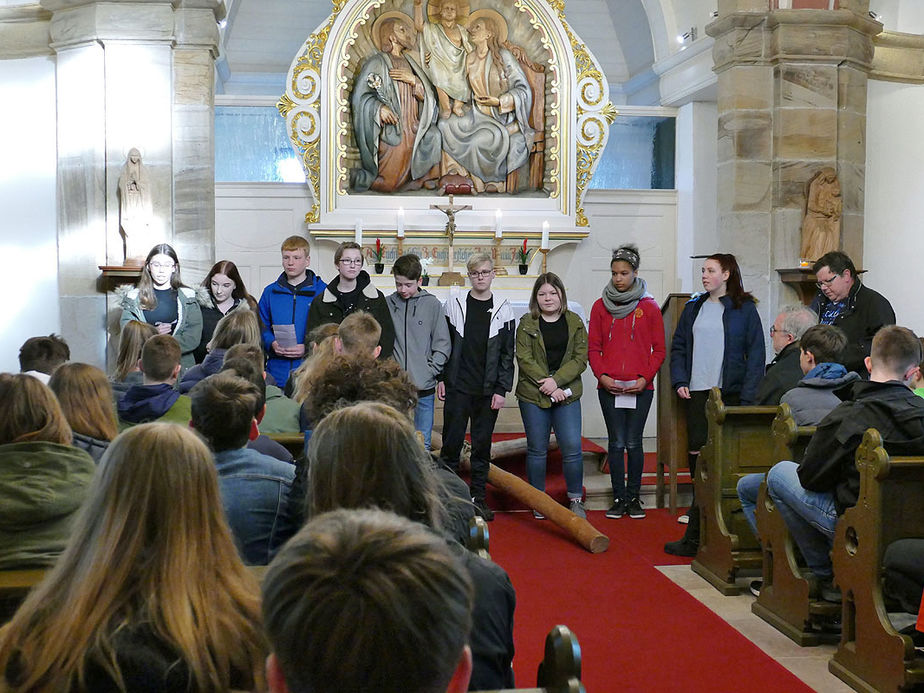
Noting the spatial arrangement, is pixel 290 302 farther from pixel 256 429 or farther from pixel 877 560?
pixel 877 560

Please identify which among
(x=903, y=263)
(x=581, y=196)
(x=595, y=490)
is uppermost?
(x=581, y=196)

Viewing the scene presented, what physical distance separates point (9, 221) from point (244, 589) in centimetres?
784

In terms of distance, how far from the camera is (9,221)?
8.77 metres

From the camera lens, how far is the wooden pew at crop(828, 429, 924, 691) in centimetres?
360

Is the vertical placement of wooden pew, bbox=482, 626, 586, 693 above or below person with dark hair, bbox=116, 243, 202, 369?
below

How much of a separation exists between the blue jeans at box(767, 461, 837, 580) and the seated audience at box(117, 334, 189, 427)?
2.43 meters

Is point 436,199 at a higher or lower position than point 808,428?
higher

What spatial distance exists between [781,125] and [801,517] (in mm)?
5113

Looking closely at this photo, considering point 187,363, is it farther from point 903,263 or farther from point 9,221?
point 903,263

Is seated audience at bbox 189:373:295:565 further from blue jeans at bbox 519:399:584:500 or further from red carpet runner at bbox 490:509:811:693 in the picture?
blue jeans at bbox 519:399:584:500

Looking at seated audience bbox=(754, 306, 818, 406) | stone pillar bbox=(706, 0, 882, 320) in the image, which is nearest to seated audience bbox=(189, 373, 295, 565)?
seated audience bbox=(754, 306, 818, 406)

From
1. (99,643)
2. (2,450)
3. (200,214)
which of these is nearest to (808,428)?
(2,450)

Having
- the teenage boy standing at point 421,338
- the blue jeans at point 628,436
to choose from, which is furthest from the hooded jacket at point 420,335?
the blue jeans at point 628,436

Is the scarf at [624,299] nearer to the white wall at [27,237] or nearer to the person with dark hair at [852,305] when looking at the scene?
the person with dark hair at [852,305]
